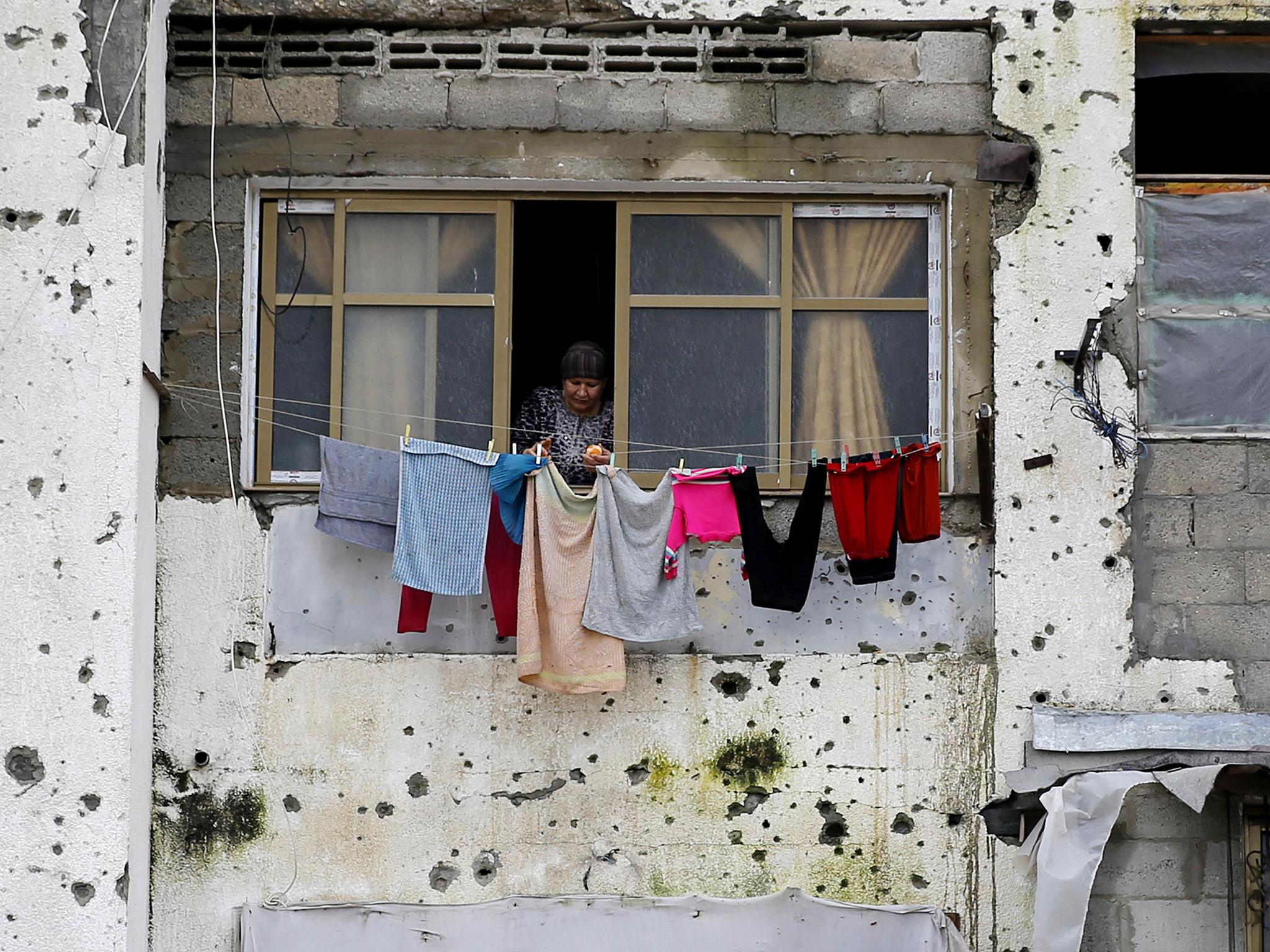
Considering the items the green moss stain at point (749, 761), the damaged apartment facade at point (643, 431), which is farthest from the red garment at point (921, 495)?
the green moss stain at point (749, 761)

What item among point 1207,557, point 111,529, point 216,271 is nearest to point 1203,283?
point 1207,557

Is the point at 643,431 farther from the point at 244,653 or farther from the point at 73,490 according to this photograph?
the point at 73,490

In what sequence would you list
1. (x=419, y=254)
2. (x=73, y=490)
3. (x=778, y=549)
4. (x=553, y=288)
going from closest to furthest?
(x=73, y=490), (x=778, y=549), (x=419, y=254), (x=553, y=288)

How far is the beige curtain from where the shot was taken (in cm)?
673

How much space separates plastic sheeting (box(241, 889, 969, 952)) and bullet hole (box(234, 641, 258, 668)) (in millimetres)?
1020

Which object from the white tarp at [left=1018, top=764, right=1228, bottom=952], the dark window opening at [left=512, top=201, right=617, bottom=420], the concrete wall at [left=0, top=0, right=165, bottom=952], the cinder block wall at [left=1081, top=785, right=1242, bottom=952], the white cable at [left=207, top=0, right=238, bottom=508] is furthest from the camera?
the dark window opening at [left=512, top=201, right=617, bottom=420]

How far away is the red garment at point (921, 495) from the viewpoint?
6199 mm

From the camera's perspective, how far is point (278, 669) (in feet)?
20.9

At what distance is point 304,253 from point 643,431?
175 centimetres

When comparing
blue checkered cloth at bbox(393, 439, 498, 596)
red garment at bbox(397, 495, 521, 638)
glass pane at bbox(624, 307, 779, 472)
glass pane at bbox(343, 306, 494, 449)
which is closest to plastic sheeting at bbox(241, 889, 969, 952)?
red garment at bbox(397, 495, 521, 638)

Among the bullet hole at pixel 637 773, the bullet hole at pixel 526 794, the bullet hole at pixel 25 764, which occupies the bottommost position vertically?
the bullet hole at pixel 526 794

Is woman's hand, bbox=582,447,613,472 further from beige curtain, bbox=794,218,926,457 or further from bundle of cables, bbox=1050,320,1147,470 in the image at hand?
bundle of cables, bbox=1050,320,1147,470

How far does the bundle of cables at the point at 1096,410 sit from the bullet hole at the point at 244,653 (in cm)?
362

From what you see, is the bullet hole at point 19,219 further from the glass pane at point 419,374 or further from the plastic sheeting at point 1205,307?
the plastic sheeting at point 1205,307
